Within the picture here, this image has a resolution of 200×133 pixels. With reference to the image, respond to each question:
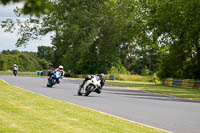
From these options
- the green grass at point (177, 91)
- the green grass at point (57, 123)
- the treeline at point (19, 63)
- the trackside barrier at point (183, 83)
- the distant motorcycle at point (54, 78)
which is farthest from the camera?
the treeline at point (19, 63)

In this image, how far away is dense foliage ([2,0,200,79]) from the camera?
42.1m

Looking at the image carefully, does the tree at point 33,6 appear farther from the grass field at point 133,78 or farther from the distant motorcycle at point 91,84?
the grass field at point 133,78

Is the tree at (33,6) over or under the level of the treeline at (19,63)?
under

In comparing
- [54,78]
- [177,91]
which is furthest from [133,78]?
[54,78]

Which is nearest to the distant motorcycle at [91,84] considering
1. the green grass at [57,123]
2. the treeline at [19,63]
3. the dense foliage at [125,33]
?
the green grass at [57,123]

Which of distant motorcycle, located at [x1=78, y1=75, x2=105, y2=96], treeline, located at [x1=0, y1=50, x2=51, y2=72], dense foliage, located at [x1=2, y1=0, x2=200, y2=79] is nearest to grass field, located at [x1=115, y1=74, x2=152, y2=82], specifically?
dense foliage, located at [x1=2, y1=0, x2=200, y2=79]

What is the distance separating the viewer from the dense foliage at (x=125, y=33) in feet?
138

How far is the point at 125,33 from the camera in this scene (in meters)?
73.8

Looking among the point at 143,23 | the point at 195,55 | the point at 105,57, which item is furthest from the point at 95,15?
the point at 195,55

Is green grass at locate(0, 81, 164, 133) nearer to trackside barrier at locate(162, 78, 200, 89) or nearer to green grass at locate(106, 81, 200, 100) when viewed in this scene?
green grass at locate(106, 81, 200, 100)

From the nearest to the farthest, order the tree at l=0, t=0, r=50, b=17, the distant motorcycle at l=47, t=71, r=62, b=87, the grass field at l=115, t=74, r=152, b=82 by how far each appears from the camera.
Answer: the tree at l=0, t=0, r=50, b=17 → the distant motorcycle at l=47, t=71, r=62, b=87 → the grass field at l=115, t=74, r=152, b=82

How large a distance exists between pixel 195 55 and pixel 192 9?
34.5 feet

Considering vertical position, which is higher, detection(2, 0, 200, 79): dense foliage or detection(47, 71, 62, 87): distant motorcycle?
detection(2, 0, 200, 79): dense foliage

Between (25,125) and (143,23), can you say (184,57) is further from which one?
(25,125)
